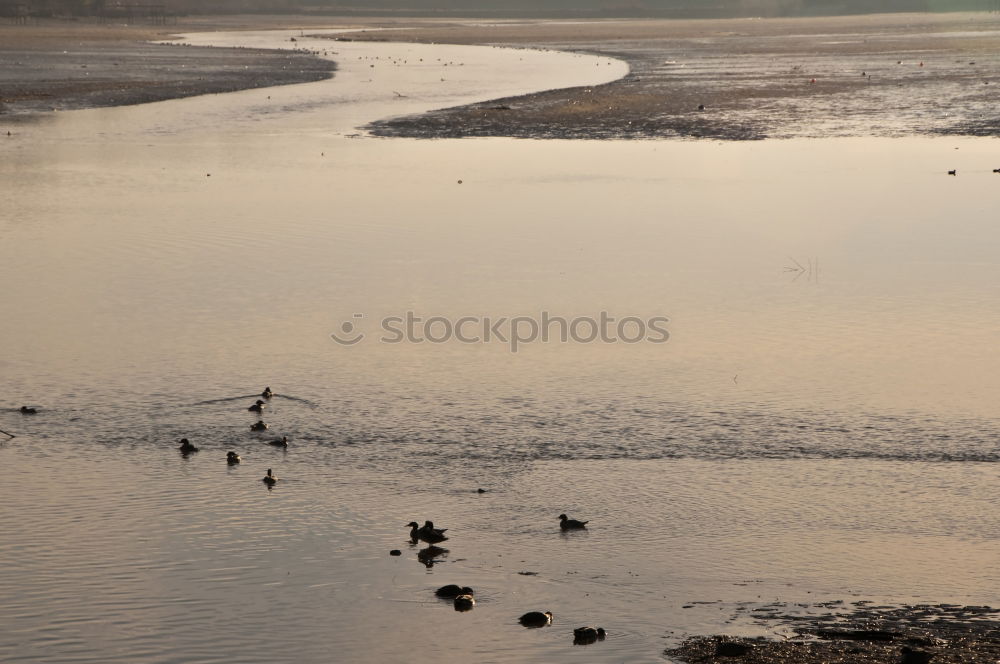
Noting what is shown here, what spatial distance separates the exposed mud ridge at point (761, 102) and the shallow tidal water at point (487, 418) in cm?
1062

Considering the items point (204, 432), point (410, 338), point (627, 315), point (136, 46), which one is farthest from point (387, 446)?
point (136, 46)

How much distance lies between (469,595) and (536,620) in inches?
20.2

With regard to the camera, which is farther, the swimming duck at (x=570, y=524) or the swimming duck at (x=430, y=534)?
the swimming duck at (x=570, y=524)

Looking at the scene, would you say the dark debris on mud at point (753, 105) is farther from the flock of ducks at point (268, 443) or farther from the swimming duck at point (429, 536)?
the swimming duck at point (429, 536)

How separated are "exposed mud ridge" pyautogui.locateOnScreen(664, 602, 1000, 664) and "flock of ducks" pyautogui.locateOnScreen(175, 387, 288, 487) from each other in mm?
3776

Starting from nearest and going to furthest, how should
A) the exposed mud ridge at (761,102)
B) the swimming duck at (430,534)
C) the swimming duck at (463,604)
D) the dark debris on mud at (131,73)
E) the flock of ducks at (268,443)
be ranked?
the swimming duck at (463,604), the swimming duck at (430,534), the flock of ducks at (268,443), the exposed mud ridge at (761,102), the dark debris on mud at (131,73)

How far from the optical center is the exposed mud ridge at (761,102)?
34.3m

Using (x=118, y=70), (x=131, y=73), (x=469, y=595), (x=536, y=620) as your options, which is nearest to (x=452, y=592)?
(x=469, y=595)

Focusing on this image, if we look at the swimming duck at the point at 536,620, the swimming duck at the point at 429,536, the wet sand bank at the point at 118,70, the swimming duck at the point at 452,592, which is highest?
the wet sand bank at the point at 118,70

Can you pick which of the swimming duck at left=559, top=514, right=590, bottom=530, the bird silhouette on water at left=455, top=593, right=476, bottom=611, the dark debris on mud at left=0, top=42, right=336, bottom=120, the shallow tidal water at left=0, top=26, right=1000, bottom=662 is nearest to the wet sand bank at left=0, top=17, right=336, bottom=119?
the dark debris on mud at left=0, top=42, right=336, bottom=120

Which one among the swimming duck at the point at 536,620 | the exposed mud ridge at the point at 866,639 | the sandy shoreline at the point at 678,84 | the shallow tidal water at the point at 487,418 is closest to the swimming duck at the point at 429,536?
the shallow tidal water at the point at 487,418

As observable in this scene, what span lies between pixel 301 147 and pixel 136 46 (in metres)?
56.4

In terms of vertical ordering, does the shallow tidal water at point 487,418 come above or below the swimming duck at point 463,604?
above

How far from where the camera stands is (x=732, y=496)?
9672 millimetres
